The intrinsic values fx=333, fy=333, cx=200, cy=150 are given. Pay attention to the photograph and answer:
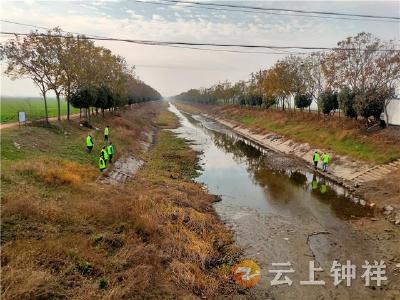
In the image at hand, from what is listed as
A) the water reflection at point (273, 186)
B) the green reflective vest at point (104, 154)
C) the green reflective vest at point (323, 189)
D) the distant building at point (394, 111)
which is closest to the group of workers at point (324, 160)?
the water reflection at point (273, 186)

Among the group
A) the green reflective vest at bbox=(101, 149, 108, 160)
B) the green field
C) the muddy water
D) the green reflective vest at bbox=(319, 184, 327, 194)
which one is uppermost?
the green field

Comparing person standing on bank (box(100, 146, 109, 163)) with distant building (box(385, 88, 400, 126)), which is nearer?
A: person standing on bank (box(100, 146, 109, 163))

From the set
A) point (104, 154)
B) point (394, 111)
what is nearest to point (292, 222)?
point (104, 154)

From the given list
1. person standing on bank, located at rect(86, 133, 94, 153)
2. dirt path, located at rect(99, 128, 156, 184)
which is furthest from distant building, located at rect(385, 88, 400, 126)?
person standing on bank, located at rect(86, 133, 94, 153)

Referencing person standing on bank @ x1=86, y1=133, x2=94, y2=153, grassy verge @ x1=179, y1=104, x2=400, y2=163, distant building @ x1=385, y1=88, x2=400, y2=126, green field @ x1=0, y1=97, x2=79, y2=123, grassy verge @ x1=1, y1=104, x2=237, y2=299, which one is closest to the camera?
grassy verge @ x1=1, y1=104, x2=237, y2=299

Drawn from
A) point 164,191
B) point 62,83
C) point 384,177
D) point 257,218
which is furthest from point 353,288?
point 62,83

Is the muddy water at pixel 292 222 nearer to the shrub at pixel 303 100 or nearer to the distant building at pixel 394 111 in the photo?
the distant building at pixel 394 111

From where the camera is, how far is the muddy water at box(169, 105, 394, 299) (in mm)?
12883

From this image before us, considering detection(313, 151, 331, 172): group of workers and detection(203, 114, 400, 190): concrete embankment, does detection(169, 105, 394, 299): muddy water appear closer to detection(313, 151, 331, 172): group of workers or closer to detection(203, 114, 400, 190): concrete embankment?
detection(203, 114, 400, 190): concrete embankment

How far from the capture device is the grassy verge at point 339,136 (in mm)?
29484

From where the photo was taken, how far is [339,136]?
36594mm

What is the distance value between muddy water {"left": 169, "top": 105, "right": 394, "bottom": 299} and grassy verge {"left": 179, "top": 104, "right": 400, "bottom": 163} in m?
4.55

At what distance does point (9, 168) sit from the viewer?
17.3 m

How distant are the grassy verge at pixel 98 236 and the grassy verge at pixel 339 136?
53.0 ft
